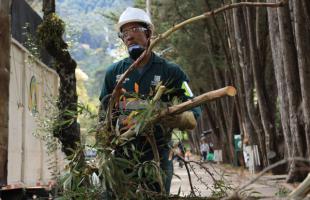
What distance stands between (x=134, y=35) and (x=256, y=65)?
51.6 feet

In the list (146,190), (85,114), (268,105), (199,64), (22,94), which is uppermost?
(199,64)

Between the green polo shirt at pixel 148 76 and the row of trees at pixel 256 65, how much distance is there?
1.17 feet

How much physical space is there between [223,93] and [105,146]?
75 centimetres

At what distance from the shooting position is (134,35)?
436cm

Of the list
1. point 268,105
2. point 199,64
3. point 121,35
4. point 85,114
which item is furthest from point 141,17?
point 199,64

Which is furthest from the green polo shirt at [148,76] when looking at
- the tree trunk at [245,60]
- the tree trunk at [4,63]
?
the tree trunk at [245,60]

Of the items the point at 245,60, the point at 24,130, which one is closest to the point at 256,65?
the point at 245,60

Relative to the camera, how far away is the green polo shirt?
171 inches

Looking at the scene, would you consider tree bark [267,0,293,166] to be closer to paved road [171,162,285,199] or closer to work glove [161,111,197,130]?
paved road [171,162,285,199]

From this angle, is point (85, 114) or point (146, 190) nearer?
point (146, 190)

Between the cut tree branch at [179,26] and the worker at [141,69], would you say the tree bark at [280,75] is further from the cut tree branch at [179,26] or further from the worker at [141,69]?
the cut tree branch at [179,26]

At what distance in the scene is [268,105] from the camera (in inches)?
792

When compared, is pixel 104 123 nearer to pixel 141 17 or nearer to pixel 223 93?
pixel 223 93

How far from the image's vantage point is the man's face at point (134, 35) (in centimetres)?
435
